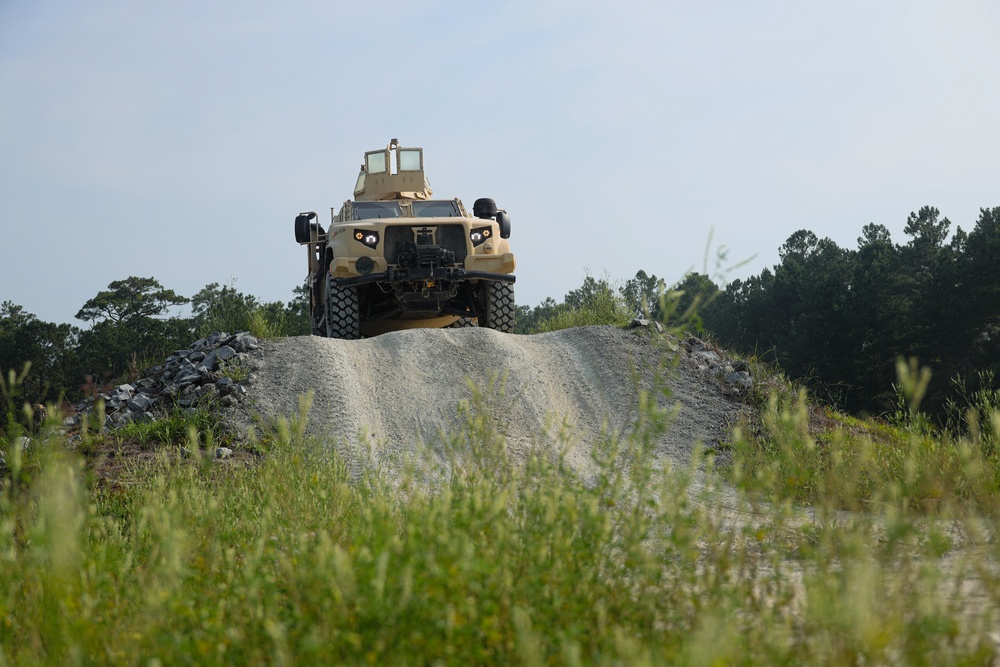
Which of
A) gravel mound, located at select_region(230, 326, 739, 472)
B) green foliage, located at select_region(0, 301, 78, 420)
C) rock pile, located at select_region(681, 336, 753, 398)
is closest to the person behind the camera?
gravel mound, located at select_region(230, 326, 739, 472)

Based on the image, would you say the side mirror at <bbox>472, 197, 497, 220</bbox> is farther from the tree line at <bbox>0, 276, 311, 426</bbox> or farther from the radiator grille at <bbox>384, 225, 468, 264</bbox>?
the tree line at <bbox>0, 276, 311, 426</bbox>

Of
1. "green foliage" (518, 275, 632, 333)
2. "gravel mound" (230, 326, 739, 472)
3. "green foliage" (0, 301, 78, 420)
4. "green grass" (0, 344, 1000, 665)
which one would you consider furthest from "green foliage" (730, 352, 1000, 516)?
"green foliage" (0, 301, 78, 420)

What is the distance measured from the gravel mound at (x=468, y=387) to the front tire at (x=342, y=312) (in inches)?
31.2

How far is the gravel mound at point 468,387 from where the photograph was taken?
979 centimetres

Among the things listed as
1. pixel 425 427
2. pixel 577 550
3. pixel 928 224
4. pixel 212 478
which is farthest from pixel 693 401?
pixel 928 224

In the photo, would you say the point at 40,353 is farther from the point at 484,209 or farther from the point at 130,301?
the point at 484,209

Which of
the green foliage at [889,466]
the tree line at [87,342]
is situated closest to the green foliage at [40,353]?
the tree line at [87,342]

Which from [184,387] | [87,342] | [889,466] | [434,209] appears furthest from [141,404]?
[87,342]

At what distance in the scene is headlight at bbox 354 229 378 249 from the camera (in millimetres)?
12711

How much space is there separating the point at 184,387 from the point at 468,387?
3.53 meters

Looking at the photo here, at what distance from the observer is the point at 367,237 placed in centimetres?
1273

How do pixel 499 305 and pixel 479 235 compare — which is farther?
pixel 499 305

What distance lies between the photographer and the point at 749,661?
2.66 m

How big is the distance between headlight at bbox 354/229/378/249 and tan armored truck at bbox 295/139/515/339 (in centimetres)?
1
